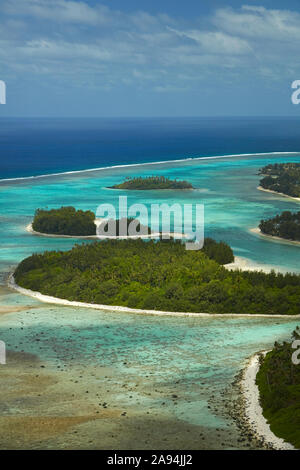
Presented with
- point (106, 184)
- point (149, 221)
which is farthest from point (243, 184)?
point (149, 221)

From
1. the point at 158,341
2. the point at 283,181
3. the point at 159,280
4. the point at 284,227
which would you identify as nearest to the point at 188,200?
the point at 283,181

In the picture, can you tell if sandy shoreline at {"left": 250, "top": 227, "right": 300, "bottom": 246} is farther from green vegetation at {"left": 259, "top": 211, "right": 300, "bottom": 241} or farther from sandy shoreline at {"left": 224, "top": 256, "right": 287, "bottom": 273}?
sandy shoreline at {"left": 224, "top": 256, "right": 287, "bottom": 273}

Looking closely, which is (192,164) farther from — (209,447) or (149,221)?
(209,447)

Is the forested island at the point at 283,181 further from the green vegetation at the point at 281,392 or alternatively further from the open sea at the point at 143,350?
the green vegetation at the point at 281,392

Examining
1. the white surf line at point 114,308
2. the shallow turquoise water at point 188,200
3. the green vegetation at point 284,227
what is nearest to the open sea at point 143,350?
the shallow turquoise water at point 188,200

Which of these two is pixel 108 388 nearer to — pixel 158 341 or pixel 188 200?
pixel 158 341
